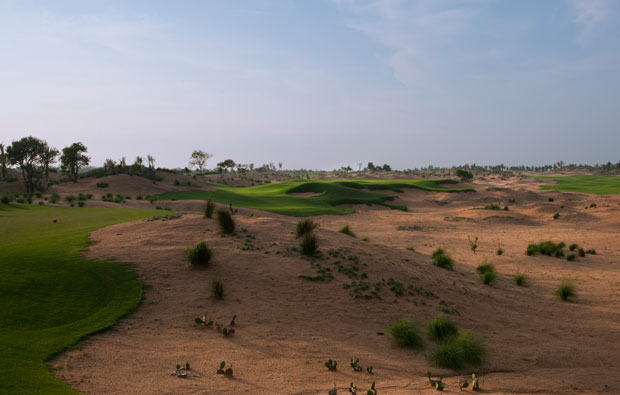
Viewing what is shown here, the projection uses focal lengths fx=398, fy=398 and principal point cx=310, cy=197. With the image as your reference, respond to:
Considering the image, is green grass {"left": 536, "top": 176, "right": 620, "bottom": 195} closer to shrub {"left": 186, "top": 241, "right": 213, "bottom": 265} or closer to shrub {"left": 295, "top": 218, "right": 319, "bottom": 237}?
shrub {"left": 295, "top": 218, "right": 319, "bottom": 237}

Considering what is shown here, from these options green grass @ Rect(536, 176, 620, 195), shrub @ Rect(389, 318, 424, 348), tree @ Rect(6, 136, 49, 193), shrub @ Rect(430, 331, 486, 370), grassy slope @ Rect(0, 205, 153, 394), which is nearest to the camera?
grassy slope @ Rect(0, 205, 153, 394)

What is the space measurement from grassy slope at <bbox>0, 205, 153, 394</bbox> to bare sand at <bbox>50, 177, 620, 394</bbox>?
1.27 ft

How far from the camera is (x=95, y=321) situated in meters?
8.43

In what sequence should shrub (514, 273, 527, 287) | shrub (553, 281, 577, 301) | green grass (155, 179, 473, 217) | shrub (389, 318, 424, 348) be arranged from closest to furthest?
shrub (389, 318, 424, 348), shrub (553, 281, 577, 301), shrub (514, 273, 527, 287), green grass (155, 179, 473, 217)

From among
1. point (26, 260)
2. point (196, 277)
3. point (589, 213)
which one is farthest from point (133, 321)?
point (589, 213)

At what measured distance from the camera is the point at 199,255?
1192 centimetres

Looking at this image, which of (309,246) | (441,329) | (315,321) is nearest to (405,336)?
(441,329)

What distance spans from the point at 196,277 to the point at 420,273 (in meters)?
7.57

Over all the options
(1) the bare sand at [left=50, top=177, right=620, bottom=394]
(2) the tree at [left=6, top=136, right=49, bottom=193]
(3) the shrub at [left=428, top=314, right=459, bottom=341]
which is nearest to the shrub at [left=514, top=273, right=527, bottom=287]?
(1) the bare sand at [left=50, top=177, right=620, bottom=394]

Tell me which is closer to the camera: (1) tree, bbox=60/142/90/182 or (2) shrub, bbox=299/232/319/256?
(2) shrub, bbox=299/232/319/256

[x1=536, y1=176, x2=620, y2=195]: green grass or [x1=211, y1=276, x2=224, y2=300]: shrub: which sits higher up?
[x1=536, y1=176, x2=620, y2=195]: green grass

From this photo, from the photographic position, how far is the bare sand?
6762mm

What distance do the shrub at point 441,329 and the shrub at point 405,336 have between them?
505 millimetres

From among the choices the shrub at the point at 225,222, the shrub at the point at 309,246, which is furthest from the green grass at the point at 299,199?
the shrub at the point at 309,246
